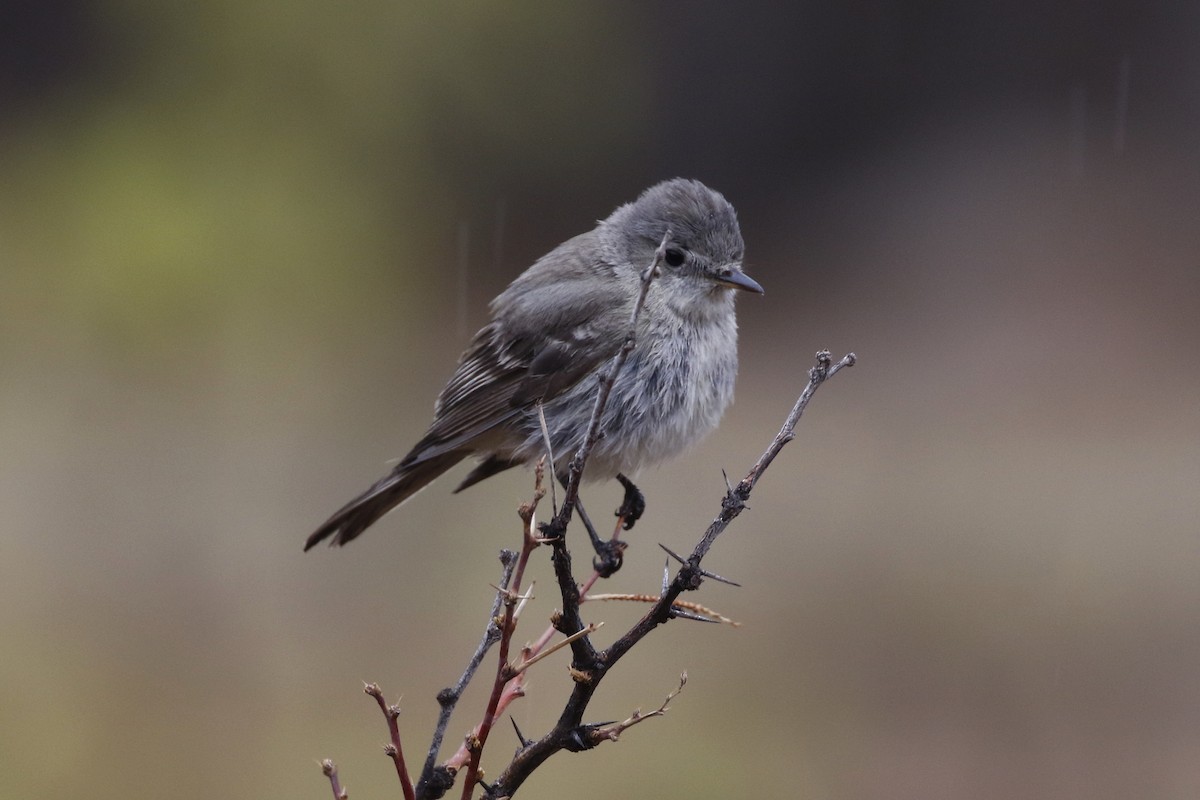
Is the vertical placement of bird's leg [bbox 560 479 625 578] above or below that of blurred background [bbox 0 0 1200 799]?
below

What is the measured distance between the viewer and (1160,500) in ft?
29.1

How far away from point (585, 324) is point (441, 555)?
15.5 ft

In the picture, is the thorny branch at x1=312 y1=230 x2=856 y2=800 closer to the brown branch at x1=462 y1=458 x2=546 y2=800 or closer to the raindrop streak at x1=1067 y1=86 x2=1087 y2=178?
the brown branch at x1=462 y1=458 x2=546 y2=800

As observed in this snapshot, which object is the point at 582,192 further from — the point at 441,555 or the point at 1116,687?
the point at 1116,687

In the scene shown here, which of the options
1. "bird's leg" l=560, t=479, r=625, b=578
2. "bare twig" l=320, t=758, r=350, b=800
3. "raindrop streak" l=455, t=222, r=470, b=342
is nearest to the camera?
"bare twig" l=320, t=758, r=350, b=800

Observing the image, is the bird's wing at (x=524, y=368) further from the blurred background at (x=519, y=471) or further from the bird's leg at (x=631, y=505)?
the blurred background at (x=519, y=471)

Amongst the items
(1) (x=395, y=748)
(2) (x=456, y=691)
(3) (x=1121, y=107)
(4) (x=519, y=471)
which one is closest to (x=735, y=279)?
(2) (x=456, y=691)

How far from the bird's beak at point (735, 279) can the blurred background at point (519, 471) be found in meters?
3.21

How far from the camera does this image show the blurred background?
6617 millimetres

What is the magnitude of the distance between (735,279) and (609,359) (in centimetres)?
42

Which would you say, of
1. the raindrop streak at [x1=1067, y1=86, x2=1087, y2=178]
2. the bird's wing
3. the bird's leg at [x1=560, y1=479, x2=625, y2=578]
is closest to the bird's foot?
the bird's leg at [x1=560, y1=479, x2=625, y2=578]

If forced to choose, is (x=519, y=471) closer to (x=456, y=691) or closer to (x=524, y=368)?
(x=524, y=368)

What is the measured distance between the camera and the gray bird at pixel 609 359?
332 centimetres

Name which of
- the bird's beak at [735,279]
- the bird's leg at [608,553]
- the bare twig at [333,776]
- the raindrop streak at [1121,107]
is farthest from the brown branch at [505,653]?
the raindrop streak at [1121,107]
